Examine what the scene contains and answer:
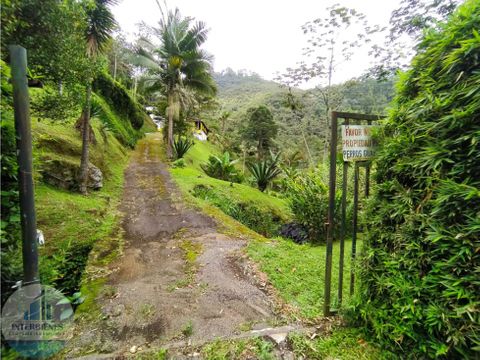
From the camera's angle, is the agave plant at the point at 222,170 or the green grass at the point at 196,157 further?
the green grass at the point at 196,157

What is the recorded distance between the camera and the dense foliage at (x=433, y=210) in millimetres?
1482

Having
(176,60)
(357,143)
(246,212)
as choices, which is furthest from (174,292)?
(176,60)

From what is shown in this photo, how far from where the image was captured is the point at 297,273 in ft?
11.6

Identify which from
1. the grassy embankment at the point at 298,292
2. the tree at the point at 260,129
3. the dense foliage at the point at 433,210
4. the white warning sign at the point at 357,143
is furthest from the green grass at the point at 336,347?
the tree at the point at 260,129

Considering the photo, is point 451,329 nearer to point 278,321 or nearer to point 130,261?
point 278,321

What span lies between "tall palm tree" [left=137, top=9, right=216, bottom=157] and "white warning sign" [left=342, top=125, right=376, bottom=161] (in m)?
11.6

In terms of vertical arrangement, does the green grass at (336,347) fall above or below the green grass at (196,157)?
below

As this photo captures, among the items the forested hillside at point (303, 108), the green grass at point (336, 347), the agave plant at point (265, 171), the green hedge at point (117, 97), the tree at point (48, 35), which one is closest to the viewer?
the green grass at point (336, 347)

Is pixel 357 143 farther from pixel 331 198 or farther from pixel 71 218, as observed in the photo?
pixel 71 218

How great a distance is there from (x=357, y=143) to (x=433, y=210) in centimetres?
97

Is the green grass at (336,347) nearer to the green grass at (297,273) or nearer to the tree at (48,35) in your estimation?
the green grass at (297,273)

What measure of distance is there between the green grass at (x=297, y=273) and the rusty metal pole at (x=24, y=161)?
8.23 feet

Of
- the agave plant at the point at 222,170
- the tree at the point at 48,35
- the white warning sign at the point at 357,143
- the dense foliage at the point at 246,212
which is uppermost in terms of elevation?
the tree at the point at 48,35

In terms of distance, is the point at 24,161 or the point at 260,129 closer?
the point at 24,161
